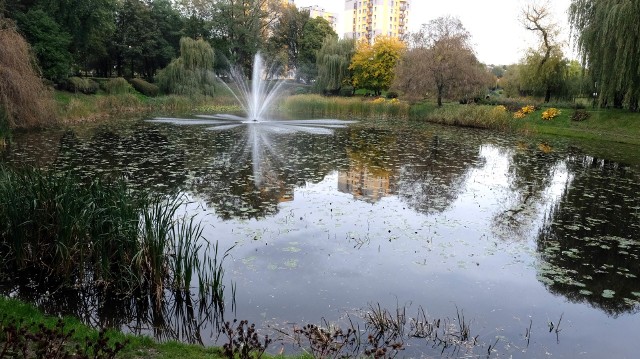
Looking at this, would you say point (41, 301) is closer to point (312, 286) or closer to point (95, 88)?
point (312, 286)

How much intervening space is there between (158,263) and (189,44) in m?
37.4

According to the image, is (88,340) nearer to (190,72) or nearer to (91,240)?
(91,240)

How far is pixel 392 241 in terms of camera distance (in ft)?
27.1

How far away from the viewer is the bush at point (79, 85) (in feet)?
110

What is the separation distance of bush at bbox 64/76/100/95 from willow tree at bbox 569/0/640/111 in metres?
33.3

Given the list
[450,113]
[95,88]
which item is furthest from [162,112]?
[450,113]

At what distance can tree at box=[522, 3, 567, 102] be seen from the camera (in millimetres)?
34469

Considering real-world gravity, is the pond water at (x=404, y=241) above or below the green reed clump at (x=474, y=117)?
below

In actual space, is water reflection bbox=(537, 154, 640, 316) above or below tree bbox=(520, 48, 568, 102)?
below

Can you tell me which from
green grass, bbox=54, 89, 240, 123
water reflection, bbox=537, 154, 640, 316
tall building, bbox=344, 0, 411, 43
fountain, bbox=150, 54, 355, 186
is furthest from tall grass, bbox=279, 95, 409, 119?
tall building, bbox=344, 0, 411, 43

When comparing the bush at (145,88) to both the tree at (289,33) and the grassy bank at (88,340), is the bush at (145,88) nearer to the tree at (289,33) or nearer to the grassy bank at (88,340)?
the tree at (289,33)

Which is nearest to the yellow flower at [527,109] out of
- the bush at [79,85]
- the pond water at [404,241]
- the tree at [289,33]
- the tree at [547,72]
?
the tree at [547,72]

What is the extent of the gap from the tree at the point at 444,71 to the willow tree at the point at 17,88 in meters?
25.7

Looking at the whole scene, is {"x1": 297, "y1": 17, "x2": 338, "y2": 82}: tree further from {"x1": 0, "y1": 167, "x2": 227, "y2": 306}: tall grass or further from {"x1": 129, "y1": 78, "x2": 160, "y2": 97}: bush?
{"x1": 0, "y1": 167, "x2": 227, "y2": 306}: tall grass
